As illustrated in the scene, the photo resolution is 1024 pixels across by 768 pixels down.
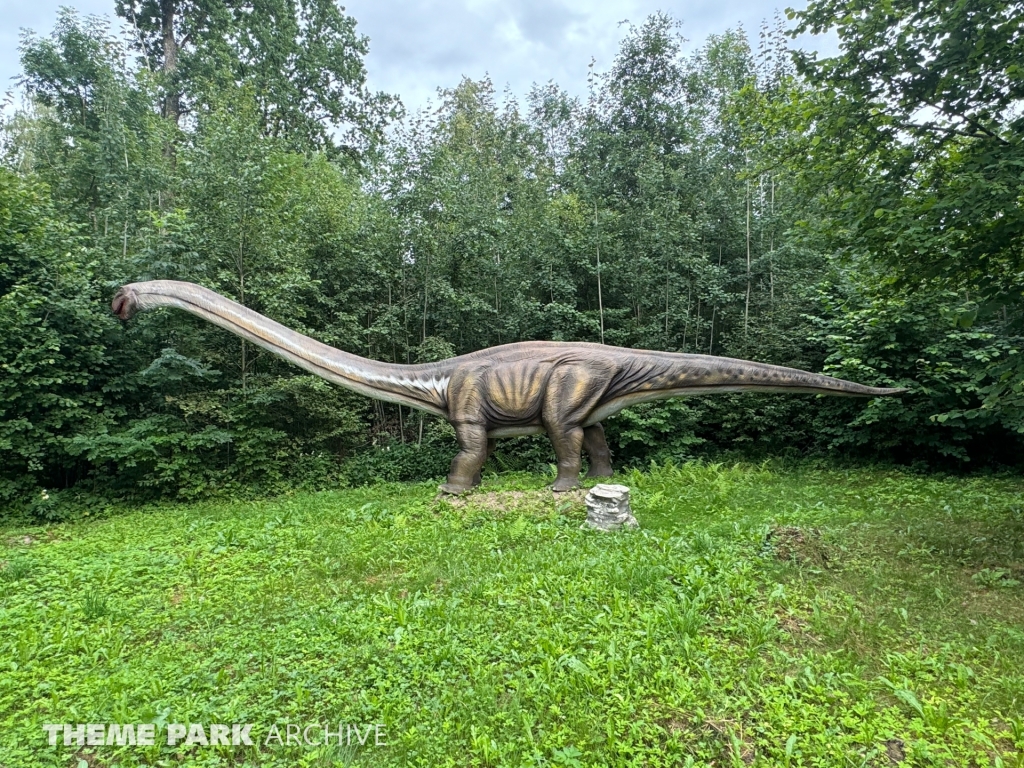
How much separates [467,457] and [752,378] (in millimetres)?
3201

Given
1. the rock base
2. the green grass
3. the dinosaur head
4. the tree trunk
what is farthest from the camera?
the tree trunk

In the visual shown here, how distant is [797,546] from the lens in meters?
3.99

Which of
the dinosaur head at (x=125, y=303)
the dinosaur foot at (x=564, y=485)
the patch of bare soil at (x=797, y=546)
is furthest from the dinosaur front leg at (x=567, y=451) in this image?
the dinosaur head at (x=125, y=303)

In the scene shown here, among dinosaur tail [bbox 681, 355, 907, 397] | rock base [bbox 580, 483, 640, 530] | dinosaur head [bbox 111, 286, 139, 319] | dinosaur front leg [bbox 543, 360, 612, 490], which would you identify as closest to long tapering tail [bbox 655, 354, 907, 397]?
dinosaur tail [bbox 681, 355, 907, 397]

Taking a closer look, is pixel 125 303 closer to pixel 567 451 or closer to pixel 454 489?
pixel 454 489

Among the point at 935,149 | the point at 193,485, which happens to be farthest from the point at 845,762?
the point at 193,485

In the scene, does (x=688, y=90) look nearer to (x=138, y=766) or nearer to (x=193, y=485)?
(x=193, y=485)

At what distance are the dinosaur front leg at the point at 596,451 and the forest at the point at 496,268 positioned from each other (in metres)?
2.06

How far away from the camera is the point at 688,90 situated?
1300 cm

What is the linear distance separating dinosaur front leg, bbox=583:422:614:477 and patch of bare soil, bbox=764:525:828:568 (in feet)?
9.25

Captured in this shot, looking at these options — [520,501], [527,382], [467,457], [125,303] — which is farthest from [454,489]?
[125,303]

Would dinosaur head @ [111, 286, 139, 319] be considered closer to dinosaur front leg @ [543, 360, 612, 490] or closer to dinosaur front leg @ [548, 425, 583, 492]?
dinosaur front leg @ [543, 360, 612, 490]

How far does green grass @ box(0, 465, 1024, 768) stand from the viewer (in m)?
2.19

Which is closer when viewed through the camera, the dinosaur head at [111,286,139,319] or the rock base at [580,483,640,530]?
the rock base at [580,483,640,530]
